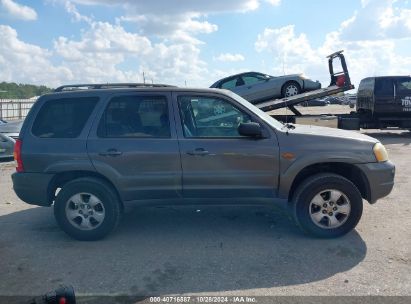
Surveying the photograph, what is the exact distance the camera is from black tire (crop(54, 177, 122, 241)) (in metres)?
4.90

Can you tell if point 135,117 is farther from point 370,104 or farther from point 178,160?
point 370,104

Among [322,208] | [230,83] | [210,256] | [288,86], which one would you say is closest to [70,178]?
[210,256]

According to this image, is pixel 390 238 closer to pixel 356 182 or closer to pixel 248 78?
pixel 356 182

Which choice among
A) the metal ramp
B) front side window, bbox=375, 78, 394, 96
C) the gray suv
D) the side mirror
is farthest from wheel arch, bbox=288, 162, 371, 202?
front side window, bbox=375, 78, 394, 96

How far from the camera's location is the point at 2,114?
39688mm

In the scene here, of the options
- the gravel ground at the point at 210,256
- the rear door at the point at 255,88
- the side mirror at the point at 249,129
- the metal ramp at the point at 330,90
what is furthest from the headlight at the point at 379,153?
the rear door at the point at 255,88

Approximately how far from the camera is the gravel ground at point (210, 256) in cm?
379

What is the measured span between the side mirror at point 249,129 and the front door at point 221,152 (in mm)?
113

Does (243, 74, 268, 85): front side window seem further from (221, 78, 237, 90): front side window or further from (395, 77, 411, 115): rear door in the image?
(395, 77, 411, 115): rear door

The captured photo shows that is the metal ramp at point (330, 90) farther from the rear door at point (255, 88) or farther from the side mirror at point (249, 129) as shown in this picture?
the side mirror at point (249, 129)

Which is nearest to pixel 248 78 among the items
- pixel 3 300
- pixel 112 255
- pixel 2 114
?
pixel 112 255

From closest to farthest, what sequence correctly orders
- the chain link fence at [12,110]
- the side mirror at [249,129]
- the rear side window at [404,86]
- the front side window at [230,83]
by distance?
the side mirror at [249,129] < the rear side window at [404,86] < the front side window at [230,83] < the chain link fence at [12,110]

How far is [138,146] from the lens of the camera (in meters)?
4.84

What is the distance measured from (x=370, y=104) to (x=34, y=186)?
13.3 m
